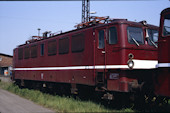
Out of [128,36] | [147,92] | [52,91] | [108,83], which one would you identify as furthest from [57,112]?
[52,91]

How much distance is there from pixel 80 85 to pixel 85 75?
3.57 ft

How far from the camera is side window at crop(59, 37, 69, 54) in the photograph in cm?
1239

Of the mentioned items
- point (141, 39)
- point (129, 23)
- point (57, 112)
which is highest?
point (129, 23)

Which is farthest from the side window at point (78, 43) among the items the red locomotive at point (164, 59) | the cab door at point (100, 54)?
the red locomotive at point (164, 59)

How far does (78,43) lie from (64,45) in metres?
1.48

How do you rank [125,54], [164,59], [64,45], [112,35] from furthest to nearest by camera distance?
1. [64,45]
2. [112,35]
3. [125,54]
4. [164,59]

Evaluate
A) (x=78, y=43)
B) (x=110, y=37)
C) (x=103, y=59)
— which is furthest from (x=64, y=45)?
(x=110, y=37)

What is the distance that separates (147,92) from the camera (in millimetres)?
8578

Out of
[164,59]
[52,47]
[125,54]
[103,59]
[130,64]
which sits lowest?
[130,64]

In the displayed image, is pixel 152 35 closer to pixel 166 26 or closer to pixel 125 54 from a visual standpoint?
pixel 125 54

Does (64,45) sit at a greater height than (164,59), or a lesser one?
greater

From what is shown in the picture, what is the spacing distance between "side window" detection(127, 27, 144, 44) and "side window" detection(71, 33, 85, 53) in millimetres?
2671

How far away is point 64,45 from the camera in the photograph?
12648 mm

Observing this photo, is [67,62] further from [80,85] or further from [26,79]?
[26,79]
